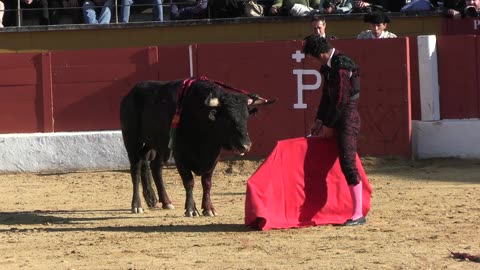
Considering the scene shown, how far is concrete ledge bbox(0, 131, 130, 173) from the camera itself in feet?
41.6

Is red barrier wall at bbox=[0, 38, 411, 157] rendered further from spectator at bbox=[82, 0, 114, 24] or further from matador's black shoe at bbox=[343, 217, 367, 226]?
matador's black shoe at bbox=[343, 217, 367, 226]

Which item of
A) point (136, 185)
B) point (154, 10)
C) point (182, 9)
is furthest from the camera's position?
point (154, 10)

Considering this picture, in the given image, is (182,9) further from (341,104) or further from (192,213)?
(341,104)

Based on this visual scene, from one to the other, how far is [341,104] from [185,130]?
1737 millimetres

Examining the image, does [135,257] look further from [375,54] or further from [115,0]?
[115,0]

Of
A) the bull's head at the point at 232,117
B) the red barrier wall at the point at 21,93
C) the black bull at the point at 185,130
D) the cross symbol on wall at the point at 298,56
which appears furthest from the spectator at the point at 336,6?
the bull's head at the point at 232,117

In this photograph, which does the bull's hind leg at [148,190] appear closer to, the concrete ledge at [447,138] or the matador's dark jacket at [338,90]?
the matador's dark jacket at [338,90]

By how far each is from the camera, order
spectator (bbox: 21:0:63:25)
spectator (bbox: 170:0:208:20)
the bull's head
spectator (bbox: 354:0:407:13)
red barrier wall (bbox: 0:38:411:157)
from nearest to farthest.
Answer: the bull's head
red barrier wall (bbox: 0:38:411:157)
spectator (bbox: 354:0:407:13)
spectator (bbox: 170:0:208:20)
spectator (bbox: 21:0:63:25)

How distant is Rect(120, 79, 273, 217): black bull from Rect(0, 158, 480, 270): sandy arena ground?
0.99 ft

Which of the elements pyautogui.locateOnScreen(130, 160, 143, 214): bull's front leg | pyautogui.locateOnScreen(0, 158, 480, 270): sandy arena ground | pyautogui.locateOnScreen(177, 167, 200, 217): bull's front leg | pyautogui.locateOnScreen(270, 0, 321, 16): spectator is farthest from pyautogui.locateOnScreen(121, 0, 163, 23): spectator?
pyautogui.locateOnScreen(177, 167, 200, 217): bull's front leg

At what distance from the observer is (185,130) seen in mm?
8969

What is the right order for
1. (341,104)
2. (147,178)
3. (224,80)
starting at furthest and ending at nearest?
(224,80)
(147,178)
(341,104)

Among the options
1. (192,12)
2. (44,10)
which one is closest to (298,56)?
(192,12)

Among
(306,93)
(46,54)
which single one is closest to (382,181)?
(306,93)
